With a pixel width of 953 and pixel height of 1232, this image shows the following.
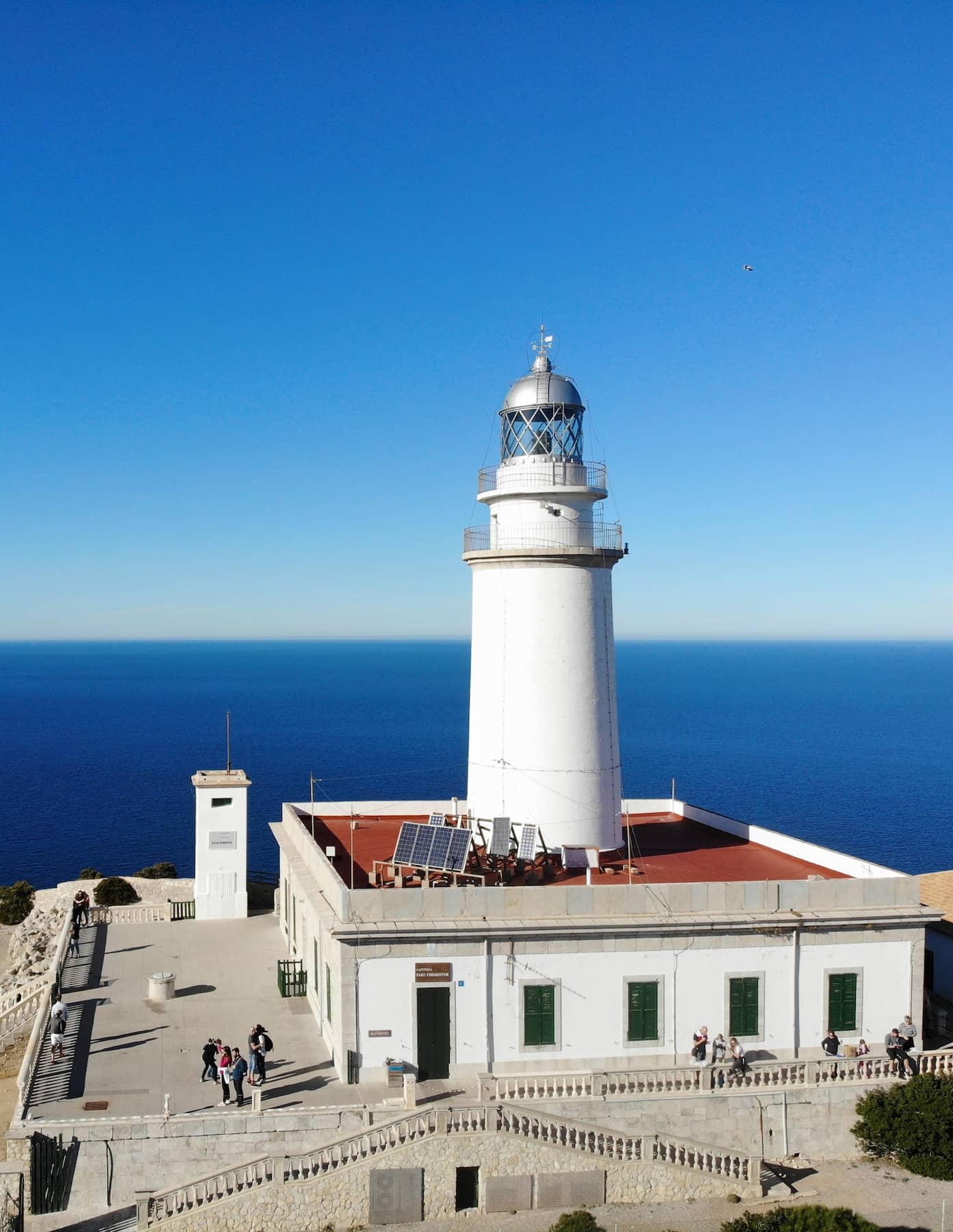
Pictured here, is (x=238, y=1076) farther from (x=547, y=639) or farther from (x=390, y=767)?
(x=390, y=767)

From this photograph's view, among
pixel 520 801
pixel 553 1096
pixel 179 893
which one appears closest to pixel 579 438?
pixel 520 801

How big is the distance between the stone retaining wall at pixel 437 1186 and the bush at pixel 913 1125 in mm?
2761

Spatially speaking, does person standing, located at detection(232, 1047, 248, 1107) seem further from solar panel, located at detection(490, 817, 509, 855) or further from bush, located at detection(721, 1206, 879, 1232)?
bush, located at detection(721, 1206, 879, 1232)

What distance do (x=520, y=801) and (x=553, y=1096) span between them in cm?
794

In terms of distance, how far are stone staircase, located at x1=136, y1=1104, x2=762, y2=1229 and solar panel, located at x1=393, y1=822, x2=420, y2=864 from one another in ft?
19.0

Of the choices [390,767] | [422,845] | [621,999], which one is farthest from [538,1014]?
[390,767]

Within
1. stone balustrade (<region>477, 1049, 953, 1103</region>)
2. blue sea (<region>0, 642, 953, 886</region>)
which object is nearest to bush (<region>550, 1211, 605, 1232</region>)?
stone balustrade (<region>477, 1049, 953, 1103</region>)

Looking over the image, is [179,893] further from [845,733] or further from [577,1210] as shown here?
[845,733]

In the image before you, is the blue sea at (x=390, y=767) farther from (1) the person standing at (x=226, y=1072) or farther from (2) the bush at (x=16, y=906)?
(1) the person standing at (x=226, y=1072)

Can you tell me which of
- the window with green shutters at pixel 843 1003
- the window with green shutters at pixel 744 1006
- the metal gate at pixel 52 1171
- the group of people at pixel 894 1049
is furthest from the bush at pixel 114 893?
the group of people at pixel 894 1049

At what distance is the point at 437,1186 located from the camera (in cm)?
1822

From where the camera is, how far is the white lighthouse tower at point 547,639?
84.2ft

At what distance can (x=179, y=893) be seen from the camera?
39.9 meters

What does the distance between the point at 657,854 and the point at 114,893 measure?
22441 mm
